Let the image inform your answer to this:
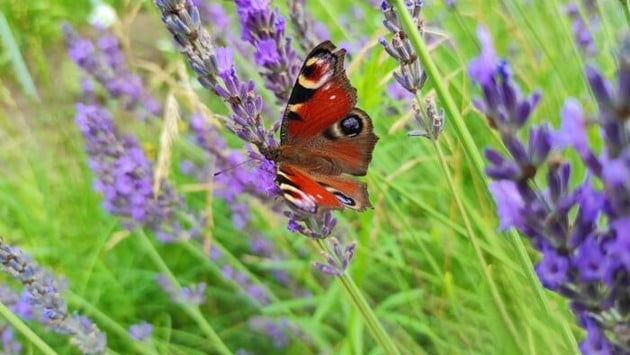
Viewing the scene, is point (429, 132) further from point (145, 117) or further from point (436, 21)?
point (145, 117)

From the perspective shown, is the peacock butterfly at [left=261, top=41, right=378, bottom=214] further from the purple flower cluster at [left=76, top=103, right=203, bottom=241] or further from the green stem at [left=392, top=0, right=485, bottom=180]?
the purple flower cluster at [left=76, top=103, right=203, bottom=241]

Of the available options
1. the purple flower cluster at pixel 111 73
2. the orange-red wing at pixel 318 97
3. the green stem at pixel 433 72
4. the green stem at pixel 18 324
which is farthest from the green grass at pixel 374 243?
the green stem at pixel 18 324

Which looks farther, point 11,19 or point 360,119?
point 11,19

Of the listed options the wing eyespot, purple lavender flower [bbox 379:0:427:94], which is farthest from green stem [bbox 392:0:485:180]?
the wing eyespot

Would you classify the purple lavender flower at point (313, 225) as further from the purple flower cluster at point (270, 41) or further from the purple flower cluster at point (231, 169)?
the purple flower cluster at point (231, 169)

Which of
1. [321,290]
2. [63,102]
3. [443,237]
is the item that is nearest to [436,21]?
[443,237]
